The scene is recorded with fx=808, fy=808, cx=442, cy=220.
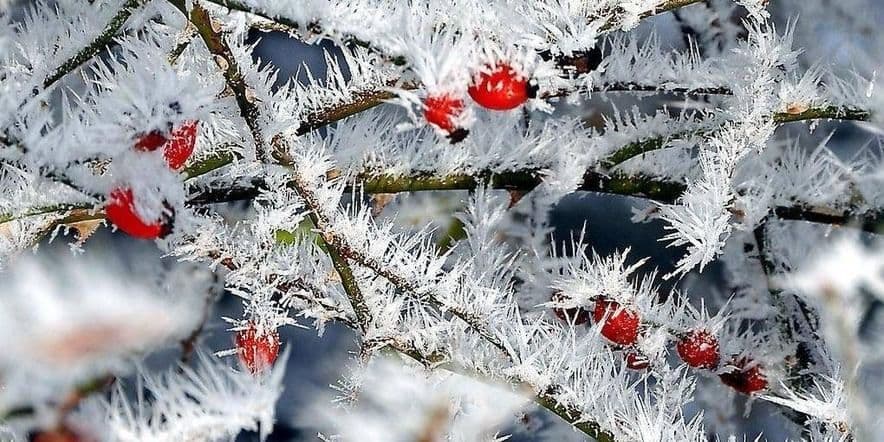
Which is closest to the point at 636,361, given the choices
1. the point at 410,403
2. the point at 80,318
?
the point at 410,403

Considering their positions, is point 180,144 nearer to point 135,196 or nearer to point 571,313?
point 135,196

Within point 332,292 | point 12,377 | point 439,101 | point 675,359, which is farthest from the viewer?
point 675,359

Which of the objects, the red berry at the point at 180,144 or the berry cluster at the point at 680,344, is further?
the berry cluster at the point at 680,344

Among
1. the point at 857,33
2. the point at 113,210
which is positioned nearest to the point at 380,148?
the point at 113,210

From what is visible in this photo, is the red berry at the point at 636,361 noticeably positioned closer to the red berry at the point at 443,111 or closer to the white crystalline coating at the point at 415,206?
the white crystalline coating at the point at 415,206

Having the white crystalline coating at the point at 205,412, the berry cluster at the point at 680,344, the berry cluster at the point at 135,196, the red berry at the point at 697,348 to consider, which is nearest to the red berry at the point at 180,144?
the berry cluster at the point at 135,196

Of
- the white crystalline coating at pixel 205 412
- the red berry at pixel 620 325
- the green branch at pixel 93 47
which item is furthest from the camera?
the red berry at pixel 620 325

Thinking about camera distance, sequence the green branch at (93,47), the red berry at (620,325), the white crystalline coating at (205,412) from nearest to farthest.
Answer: the white crystalline coating at (205,412)
the green branch at (93,47)
the red berry at (620,325)

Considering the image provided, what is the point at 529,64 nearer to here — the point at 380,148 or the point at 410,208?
the point at 380,148
